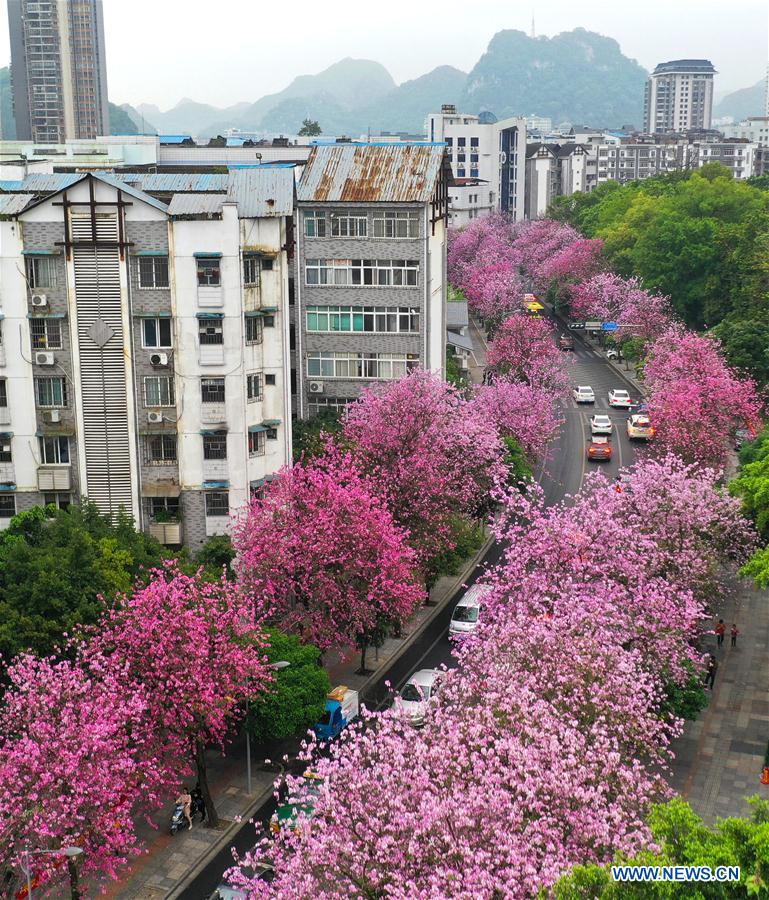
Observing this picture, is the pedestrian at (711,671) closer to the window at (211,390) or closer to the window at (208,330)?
the window at (211,390)

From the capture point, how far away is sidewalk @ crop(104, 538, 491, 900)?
27.6 m

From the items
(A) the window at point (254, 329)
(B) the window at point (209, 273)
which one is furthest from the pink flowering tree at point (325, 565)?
(B) the window at point (209, 273)

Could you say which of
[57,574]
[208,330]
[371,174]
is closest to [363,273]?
[371,174]

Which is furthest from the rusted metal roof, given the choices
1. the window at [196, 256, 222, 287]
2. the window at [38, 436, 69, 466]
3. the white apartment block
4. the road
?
the white apartment block

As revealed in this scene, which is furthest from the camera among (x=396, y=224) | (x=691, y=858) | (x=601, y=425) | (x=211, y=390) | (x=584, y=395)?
(x=584, y=395)

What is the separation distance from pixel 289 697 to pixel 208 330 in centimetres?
1421

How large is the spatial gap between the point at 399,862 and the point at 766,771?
15817 millimetres

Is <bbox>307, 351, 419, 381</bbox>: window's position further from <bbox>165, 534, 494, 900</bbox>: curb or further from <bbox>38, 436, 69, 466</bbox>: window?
<bbox>38, 436, 69, 466</bbox>: window

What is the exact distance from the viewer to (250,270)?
41125 mm

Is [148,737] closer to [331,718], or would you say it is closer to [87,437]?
[331,718]

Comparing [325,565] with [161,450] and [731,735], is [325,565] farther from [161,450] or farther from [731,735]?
[731,735]

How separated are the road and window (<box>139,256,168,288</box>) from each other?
15288 mm

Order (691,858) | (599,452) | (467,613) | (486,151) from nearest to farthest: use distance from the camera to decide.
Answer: (691,858)
(467,613)
(599,452)
(486,151)

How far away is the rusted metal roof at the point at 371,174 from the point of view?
180 feet
